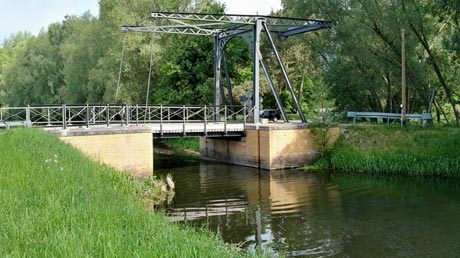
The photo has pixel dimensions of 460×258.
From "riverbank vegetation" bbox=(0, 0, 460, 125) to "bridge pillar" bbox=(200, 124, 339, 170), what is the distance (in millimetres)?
5229

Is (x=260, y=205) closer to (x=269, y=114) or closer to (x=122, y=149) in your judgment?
(x=122, y=149)

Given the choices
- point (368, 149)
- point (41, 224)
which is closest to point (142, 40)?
point (368, 149)

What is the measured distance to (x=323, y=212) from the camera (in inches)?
567

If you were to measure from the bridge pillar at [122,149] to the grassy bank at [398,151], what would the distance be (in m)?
9.41

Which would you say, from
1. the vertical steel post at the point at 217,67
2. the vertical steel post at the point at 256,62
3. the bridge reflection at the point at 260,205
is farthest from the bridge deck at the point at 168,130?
the vertical steel post at the point at 217,67

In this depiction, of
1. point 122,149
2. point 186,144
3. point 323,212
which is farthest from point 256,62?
point 323,212

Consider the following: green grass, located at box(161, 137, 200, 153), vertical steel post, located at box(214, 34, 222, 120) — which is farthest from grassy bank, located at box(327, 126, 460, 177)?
green grass, located at box(161, 137, 200, 153)

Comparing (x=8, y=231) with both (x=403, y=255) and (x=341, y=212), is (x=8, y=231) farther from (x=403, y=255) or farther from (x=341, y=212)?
(x=341, y=212)

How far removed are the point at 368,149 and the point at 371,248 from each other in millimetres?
13182

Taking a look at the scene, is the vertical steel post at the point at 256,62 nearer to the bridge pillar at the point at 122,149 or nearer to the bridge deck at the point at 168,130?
the bridge deck at the point at 168,130

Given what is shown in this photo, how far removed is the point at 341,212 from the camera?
14.4 m

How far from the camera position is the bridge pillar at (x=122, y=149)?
1899 centimetres

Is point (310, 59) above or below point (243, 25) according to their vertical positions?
below

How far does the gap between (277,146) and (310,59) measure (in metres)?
12.7
